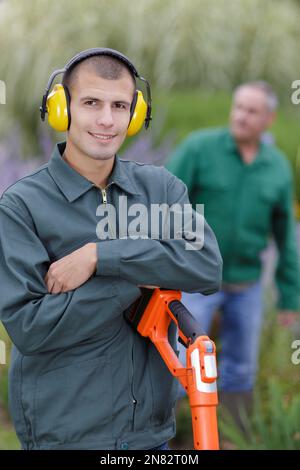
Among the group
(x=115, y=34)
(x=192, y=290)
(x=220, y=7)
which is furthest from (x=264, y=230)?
(x=220, y=7)

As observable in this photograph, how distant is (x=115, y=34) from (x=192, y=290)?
6169 millimetres

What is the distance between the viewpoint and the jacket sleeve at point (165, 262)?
2.11 m

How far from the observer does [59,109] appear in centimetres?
221

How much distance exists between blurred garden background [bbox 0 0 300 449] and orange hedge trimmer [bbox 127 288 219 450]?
4551mm

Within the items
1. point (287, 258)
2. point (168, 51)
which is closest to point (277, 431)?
point (287, 258)

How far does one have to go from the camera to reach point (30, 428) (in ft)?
7.28

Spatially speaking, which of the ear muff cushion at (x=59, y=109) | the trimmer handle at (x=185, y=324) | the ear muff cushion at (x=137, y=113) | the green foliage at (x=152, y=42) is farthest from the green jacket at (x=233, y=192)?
the green foliage at (x=152, y=42)

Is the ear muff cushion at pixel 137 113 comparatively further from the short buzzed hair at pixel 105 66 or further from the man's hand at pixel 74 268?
the man's hand at pixel 74 268

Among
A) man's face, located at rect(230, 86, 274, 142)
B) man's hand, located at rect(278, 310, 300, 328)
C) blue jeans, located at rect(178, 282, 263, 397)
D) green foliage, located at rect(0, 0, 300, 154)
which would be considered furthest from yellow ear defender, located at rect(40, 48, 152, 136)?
green foliage, located at rect(0, 0, 300, 154)

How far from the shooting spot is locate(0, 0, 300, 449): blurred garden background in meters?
7.27
